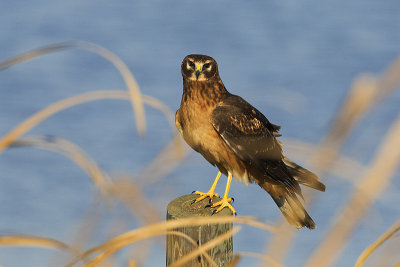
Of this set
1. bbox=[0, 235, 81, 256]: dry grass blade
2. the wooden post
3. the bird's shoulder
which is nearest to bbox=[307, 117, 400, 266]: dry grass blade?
bbox=[0, 235, 81, 256]: dry grass blade

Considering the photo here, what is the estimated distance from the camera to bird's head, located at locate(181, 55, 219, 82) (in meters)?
5.89

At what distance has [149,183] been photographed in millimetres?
2875

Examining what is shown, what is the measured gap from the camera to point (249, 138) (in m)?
6.18

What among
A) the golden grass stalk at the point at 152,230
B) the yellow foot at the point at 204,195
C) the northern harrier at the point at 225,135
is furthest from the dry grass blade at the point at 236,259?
the northern harrier at the point at 225,135

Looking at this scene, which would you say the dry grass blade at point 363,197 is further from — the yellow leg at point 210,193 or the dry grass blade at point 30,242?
the yellow leg at point 210,193

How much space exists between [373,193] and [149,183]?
114 cm

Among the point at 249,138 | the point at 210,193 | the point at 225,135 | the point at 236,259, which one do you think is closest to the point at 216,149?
the point at 225,135

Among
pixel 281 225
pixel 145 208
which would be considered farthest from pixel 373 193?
pixel 145 208

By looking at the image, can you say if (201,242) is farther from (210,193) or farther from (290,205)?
(290,205)

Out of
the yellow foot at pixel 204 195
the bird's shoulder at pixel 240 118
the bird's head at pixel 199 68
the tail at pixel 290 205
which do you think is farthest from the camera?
the tail at pixel 290 205

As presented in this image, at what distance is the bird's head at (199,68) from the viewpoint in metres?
5.89

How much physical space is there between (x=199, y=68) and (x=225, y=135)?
69cm

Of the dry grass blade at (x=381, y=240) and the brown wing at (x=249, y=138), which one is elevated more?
the brown wing at (x=249, y=138)

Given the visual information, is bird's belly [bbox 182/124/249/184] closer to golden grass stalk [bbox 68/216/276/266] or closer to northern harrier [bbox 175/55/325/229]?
northern harrier [bbox 175/55/325/229]
